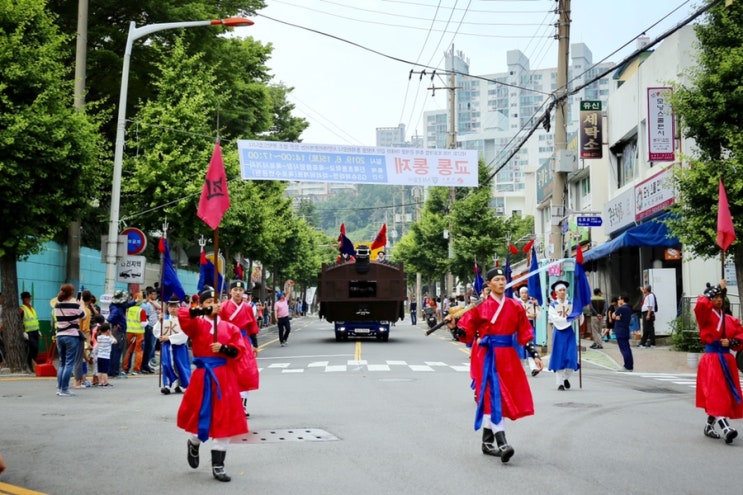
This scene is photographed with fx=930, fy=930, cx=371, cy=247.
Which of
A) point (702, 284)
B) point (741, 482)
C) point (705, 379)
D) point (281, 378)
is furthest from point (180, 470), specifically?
point (702, 284)

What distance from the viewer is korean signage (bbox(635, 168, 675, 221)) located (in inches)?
1099

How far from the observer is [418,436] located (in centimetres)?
1038

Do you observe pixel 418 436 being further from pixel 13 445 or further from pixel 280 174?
pixel 280 174

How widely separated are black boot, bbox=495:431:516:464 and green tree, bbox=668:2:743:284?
12429 millimetres

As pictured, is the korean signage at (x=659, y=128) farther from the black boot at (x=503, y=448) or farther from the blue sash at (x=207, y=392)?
the blue sash at (x=207, y=392)

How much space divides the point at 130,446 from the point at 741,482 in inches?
237

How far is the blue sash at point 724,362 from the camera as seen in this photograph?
10.4m

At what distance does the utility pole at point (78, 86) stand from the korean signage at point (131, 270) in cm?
158

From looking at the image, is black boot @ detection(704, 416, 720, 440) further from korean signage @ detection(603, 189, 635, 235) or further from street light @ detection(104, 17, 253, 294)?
korean signage @ detection(603, 189, 635, 235)

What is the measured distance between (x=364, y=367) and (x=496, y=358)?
12710 millimetres

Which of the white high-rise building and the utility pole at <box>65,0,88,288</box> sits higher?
the white high-rise building

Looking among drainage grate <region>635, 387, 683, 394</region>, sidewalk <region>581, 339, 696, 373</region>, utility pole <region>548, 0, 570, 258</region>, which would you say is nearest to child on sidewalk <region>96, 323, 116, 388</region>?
drainage grate <region>635, 387, 683, 394</region>

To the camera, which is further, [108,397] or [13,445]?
[108,397]

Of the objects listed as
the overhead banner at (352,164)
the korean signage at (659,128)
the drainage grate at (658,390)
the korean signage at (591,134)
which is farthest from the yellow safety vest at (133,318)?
the korean signage at (591,134)
